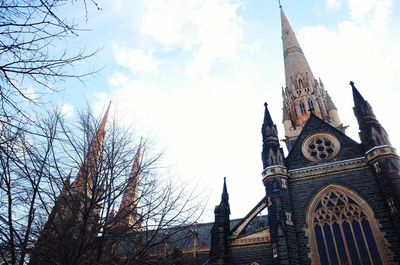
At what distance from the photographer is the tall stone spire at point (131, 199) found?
21.5 feet

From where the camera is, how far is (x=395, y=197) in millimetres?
Result: 12164

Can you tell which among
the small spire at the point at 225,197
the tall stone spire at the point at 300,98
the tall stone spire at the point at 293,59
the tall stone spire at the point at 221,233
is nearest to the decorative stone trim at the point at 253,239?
the tall stone spire at the point at 221,233

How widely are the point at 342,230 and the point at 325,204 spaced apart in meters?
1.25

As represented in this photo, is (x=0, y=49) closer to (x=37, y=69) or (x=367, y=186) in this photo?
(x=37, y=69)

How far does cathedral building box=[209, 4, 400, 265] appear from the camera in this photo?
12.4 metres

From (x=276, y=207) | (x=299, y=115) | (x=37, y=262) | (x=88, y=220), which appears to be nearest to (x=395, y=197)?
(x=276, y=207)

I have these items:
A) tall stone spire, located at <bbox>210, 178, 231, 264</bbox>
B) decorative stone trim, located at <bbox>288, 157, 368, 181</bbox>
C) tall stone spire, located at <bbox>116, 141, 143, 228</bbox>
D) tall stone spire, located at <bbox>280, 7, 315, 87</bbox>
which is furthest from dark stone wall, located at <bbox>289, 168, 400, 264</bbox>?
tall stone spire, located at <bbox>280, 7, 315, 87</bbox>

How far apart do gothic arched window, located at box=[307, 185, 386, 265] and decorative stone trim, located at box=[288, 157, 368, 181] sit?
80 cm

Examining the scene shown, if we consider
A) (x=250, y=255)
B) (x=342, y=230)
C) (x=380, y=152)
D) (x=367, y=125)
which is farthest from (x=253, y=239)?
(x=367, y=125)

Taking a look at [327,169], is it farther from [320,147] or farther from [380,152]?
[380,152]

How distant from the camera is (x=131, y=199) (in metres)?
7.37

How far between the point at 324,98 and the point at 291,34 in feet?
39.0

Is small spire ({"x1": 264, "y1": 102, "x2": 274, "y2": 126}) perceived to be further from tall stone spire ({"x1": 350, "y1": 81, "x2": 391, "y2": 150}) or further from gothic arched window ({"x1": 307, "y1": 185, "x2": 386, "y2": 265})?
gothic arched window ({"x1": 307, "y1": 185, "x2": 386, "y2": 265})

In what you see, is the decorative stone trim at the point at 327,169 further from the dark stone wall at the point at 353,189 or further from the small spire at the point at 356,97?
the small spire at the point at 356,97
